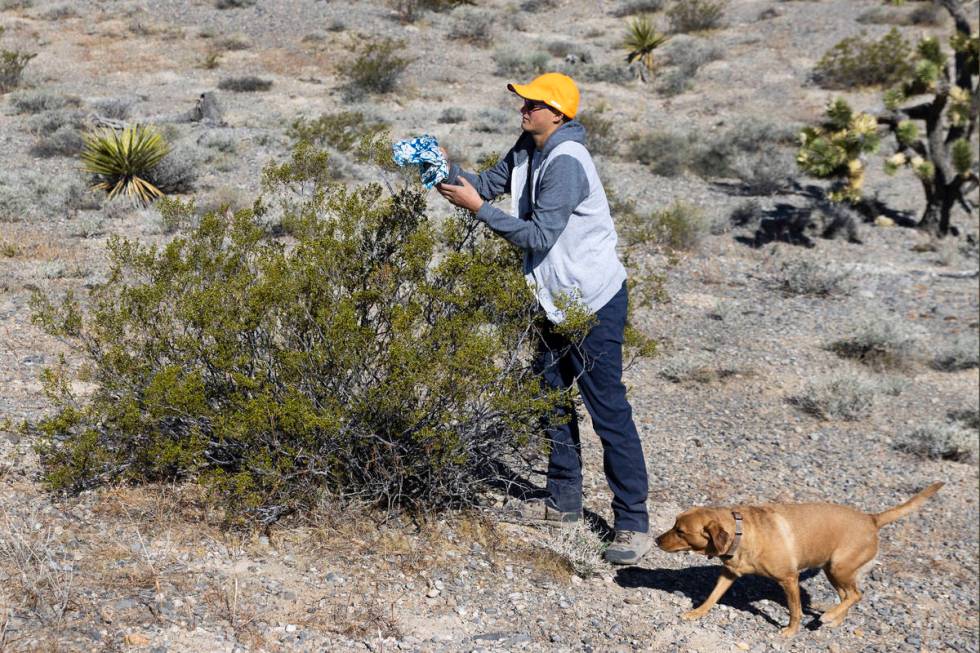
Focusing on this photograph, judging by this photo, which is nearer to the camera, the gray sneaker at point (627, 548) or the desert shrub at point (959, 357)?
the gray sneaker at point (627, 548)

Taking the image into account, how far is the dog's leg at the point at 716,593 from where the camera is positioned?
3713 mm

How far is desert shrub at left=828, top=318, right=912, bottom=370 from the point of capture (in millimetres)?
7672

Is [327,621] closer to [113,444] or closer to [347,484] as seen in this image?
[347,484]

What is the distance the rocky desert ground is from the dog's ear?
407 mm

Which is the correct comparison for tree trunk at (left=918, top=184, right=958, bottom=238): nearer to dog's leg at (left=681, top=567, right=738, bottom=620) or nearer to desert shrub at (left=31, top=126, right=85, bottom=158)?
dog's leg at (left=681, top=567, right=738, bottom=620)

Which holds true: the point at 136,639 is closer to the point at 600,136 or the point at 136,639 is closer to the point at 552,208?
the point at 552,208

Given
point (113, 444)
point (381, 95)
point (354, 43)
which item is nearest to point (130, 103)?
point (381, 95)

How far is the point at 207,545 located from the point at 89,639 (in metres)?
0.71

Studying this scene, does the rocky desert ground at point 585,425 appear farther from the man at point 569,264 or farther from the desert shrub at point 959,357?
the man at point 569,264

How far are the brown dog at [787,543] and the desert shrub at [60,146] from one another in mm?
10215

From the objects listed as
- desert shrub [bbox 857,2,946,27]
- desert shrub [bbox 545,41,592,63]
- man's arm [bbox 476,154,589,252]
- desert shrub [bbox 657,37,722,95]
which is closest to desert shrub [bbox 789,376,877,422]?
man's arm [bbox 476,154,589,252]

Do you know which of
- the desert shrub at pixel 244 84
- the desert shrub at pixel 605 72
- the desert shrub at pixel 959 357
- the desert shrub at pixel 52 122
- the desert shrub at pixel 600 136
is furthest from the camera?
the desert shrub at pixel 605 72

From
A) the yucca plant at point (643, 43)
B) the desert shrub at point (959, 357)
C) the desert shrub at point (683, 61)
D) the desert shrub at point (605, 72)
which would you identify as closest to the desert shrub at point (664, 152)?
the desert shrub at point (683, 61)

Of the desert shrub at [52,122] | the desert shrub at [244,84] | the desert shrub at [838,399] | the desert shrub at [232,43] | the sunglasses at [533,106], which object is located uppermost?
the sunglasses at [533,106]
